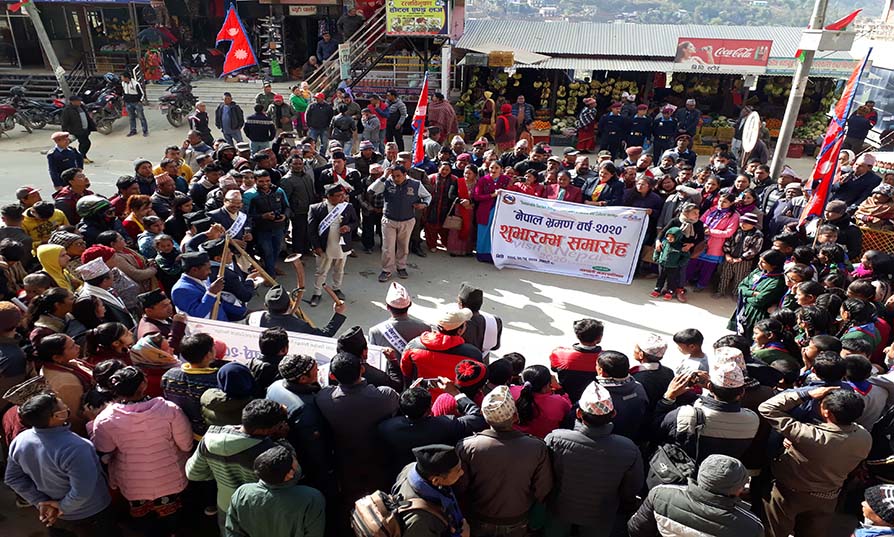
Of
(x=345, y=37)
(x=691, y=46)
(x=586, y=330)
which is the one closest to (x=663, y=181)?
(x=586, y=330)

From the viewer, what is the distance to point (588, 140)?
58.0ft

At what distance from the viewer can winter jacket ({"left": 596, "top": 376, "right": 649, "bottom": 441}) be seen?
12.8 feet

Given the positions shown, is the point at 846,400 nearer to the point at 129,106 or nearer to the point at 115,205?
the point at 115,205

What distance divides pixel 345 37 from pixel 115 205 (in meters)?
14.4

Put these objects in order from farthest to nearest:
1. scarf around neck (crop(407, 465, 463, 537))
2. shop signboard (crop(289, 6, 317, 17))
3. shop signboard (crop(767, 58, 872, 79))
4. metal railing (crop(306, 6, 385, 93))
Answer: shop signboard (crop(289, 6, 317, 17)) < metal railing (crop(306, 6, 385, 93)) < shop signboard (crop(767, 58, 872, 79)) < scarf around neck (crop(407, 465, 463, 537))

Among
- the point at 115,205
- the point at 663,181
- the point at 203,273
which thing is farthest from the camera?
the point at 663,181

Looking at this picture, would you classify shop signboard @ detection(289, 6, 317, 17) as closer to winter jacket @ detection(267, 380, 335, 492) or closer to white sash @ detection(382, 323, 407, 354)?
white sash @ detection(382, 323, 407, 354)

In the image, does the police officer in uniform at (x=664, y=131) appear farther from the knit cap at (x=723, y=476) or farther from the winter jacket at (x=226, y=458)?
the winter jacket at (x=226, y=458)

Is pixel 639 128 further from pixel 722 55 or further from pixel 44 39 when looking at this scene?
pixel 44 39

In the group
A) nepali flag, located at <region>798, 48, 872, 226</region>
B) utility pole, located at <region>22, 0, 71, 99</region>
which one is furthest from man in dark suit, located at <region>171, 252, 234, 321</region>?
utility pole, located at <region>22, 0, 71, 99</region>

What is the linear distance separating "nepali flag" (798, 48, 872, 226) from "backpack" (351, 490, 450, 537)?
641cm

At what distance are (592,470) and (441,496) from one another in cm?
96

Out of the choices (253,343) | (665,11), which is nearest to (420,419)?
(253,343)

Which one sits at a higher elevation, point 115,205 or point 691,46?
point 691,46
